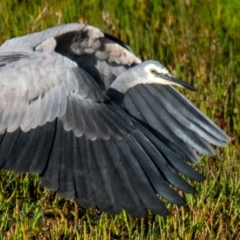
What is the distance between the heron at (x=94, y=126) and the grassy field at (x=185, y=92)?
39 cm

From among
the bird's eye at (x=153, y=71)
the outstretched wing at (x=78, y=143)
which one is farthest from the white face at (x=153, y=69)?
the outstretched wing at (x=78, y=143)

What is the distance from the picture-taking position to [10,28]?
25.6ft

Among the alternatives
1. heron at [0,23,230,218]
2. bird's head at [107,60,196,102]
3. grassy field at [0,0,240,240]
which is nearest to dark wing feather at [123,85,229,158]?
heron at [0,23,230,218]

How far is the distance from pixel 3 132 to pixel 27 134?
5.9 inches

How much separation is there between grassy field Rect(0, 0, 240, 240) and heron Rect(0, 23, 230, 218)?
39cm

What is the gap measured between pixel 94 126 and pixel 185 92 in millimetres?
2143

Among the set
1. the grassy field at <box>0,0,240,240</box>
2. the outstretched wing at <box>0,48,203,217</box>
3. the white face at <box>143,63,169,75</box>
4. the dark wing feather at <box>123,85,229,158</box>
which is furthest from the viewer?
the white face at <box>143,63,169,75</box>

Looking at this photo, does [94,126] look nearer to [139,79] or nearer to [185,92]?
[139,79]

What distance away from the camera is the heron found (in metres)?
4.72

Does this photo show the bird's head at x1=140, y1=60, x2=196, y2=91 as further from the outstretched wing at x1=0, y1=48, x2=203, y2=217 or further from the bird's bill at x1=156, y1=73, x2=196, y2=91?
the outstretched wing at x1=0, y1=48, x2=203, y2=217

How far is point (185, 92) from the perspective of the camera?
712 centimetres

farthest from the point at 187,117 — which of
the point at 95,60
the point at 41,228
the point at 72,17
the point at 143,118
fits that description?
the point at 72,17

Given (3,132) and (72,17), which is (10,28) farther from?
(3,132)

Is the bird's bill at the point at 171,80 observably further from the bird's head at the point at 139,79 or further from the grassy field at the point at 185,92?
the grassy field at the point at 185,92
